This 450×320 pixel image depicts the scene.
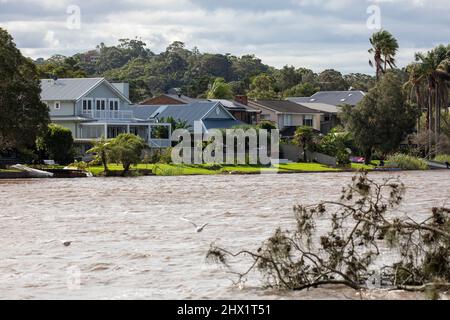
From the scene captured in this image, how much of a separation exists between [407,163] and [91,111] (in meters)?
27.2

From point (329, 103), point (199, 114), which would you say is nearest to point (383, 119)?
point (199, 114)

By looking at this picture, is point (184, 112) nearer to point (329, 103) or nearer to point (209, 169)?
point (209, 169)

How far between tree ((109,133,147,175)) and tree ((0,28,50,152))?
4919 millimetres

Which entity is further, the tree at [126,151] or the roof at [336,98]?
the roof at [336,98]

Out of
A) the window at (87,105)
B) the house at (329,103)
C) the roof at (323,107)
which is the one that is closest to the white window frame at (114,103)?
the window at (87,105)

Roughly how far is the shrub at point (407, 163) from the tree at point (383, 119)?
4.37 metres

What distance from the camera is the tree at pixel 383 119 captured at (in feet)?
299

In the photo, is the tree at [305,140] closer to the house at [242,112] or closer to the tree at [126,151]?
the house at [242,112]

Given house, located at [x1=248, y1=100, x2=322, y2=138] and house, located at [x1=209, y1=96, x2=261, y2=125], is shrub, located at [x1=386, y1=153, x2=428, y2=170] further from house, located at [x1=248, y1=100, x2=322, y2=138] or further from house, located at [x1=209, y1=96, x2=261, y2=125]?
house, located at [x1=248, y1=100, x2=322, y2=138]

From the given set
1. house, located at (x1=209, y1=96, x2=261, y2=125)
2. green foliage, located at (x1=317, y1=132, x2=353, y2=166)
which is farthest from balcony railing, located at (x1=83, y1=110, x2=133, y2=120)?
green foliage, located at (x1=317, y1=132, x2=353, y2=166)

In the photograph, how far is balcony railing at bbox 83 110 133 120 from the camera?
295 feet

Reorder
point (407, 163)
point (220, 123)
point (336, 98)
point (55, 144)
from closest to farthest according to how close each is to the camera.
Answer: point (55, 144), point (407, 163), point (220, 123), point (336, 98)

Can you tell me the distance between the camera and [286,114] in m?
111

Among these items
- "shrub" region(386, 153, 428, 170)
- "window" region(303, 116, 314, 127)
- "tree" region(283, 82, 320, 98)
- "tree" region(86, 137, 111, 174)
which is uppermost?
"tree" region(283, 82, 320, 98)
